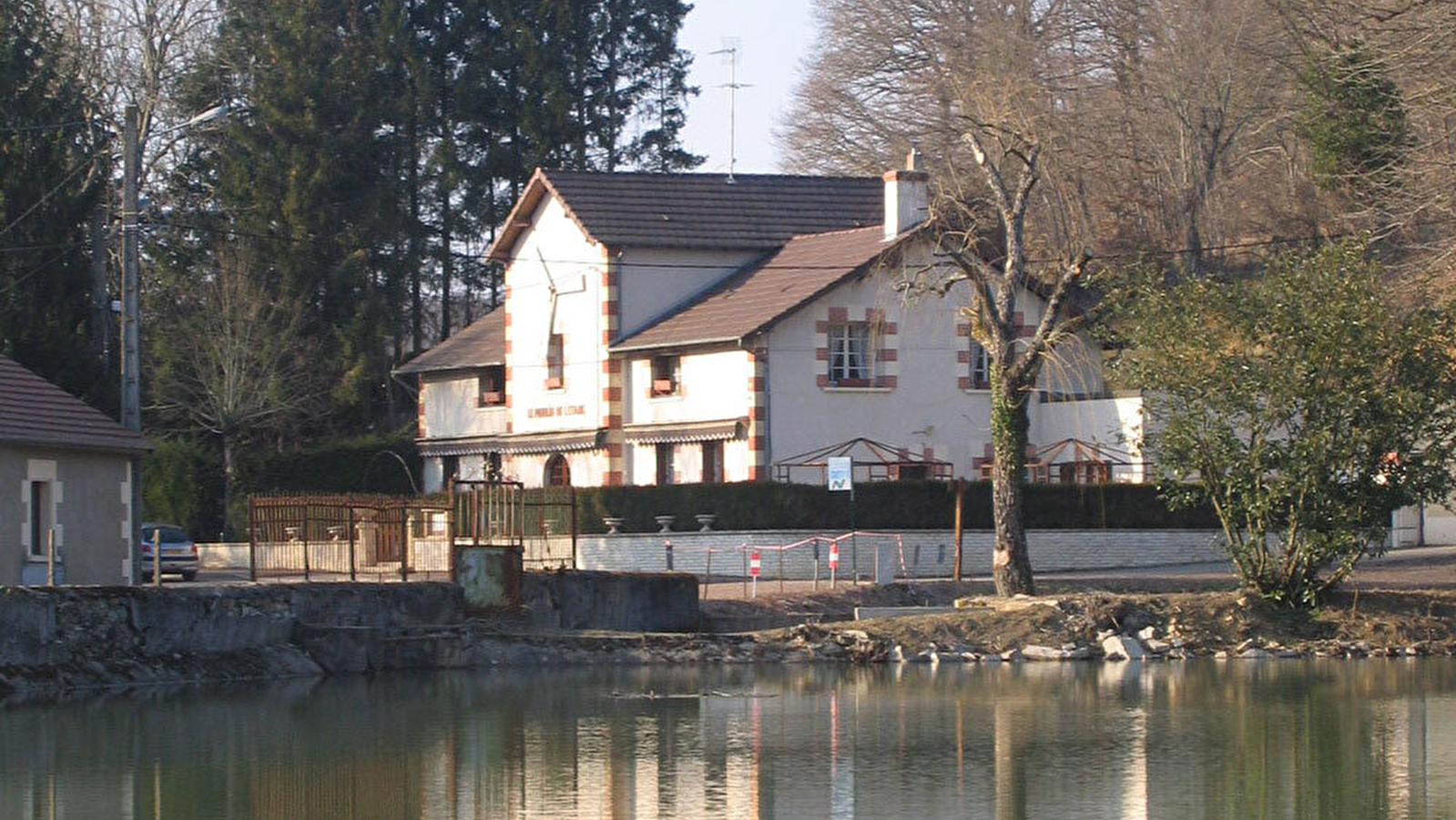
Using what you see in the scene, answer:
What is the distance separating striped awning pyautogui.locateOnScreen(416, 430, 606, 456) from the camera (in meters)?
54.5

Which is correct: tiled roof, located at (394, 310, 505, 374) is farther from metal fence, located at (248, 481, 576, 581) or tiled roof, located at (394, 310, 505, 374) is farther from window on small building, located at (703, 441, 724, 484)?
metal fence, located at (248, 481, 576, 581)

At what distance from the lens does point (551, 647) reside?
1286 inches

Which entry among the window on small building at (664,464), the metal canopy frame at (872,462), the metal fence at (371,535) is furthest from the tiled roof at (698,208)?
the metal fence at (371,535)

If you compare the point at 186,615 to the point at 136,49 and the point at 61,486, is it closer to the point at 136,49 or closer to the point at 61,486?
the point at 61,486

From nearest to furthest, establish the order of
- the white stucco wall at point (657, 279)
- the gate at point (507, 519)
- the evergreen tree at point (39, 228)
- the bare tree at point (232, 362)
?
the gate at point (507, 519) → the evergreen tree at point (39, 228) → the white stucco wall at point (657, 279) → the bare tree at point (232, 362)

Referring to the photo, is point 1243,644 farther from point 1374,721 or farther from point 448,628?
point 448,628

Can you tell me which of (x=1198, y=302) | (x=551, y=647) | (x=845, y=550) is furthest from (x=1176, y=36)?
(x=551, y=647)

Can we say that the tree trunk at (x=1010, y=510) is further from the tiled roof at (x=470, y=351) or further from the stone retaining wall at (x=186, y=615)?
the tiled roof at (x=470, y=351)

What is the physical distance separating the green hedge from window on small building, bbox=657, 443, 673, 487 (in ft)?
15.1

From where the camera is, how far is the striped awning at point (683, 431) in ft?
163

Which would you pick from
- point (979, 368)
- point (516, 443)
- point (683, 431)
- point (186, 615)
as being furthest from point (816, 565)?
point (516, 443)

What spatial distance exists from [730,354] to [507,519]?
13137 millimetres

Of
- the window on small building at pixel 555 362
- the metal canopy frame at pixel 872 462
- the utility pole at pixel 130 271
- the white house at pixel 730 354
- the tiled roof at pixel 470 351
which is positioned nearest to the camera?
the utility pole at pixel 130 271

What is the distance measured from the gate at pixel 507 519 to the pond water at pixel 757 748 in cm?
668
